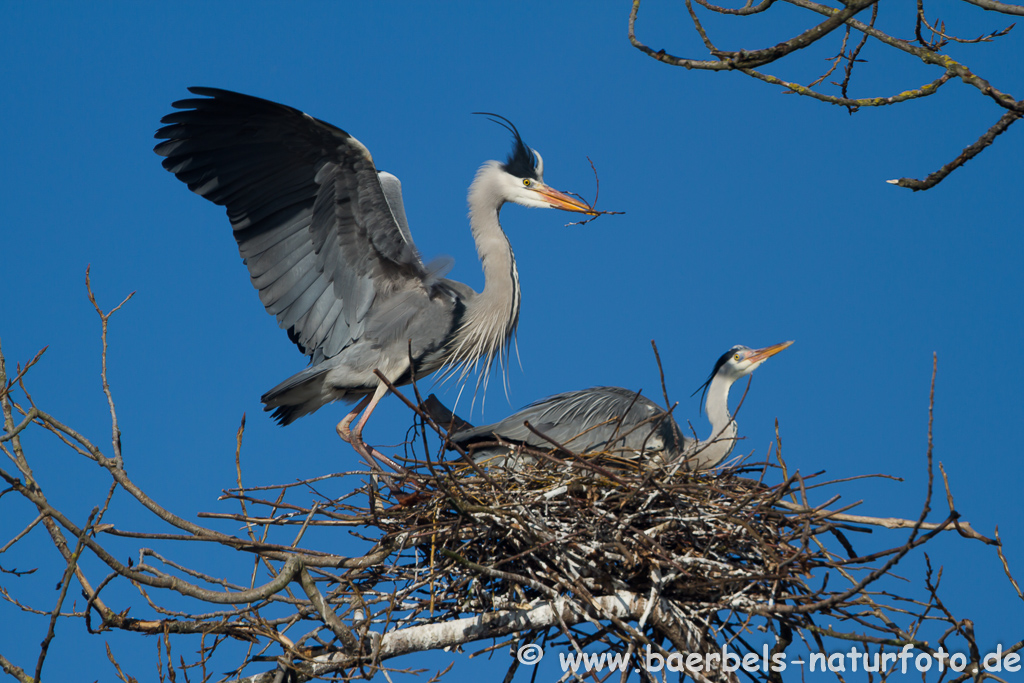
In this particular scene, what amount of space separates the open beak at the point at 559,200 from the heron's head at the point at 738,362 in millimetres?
1368

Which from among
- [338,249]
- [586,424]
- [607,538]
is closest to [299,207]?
[338,249]

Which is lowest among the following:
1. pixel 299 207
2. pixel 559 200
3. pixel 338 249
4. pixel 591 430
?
pixel 591 430

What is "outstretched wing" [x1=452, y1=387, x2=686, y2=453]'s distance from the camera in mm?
5336

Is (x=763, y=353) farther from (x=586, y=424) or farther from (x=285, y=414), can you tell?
(x=285, y=414)

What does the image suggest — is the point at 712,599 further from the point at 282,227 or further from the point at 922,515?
the point at 282,227

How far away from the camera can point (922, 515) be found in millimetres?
2576

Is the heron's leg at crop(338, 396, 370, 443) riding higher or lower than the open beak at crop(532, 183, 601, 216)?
lower

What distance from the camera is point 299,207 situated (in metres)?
5.70

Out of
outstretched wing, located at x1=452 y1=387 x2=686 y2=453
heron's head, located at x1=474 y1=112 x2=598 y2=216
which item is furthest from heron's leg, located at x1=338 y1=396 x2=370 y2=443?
heron's head, located at x1=474 y1=112 x2=598 y2=216

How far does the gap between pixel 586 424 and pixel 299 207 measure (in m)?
2.11

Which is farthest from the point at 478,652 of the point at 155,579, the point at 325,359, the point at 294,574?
the point at 325,359

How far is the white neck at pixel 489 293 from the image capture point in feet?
20.7

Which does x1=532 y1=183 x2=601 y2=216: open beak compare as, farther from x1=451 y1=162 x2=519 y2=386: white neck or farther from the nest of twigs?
the nest of twigs

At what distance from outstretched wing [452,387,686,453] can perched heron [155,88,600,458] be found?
2.16 feet
